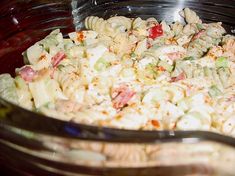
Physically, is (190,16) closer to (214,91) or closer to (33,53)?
(214,91)

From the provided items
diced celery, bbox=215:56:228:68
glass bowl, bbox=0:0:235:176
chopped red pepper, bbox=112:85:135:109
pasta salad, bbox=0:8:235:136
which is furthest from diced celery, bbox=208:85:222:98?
glass bowl, bbox=0:0:235:176

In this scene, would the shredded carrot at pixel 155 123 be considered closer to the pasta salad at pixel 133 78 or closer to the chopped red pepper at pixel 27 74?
the pasta salad at pixel 133 78

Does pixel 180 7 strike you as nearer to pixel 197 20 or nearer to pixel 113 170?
pixel 197 20

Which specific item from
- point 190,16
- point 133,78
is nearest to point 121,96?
point 133,78

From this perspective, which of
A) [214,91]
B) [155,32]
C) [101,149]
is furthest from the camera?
[155,32]

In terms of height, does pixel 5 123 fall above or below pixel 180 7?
above

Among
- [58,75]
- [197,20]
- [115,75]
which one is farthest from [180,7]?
[58,75]

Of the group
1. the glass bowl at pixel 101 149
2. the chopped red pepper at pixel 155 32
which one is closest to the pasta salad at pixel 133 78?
the chopped red pepper at pixel 155 32
